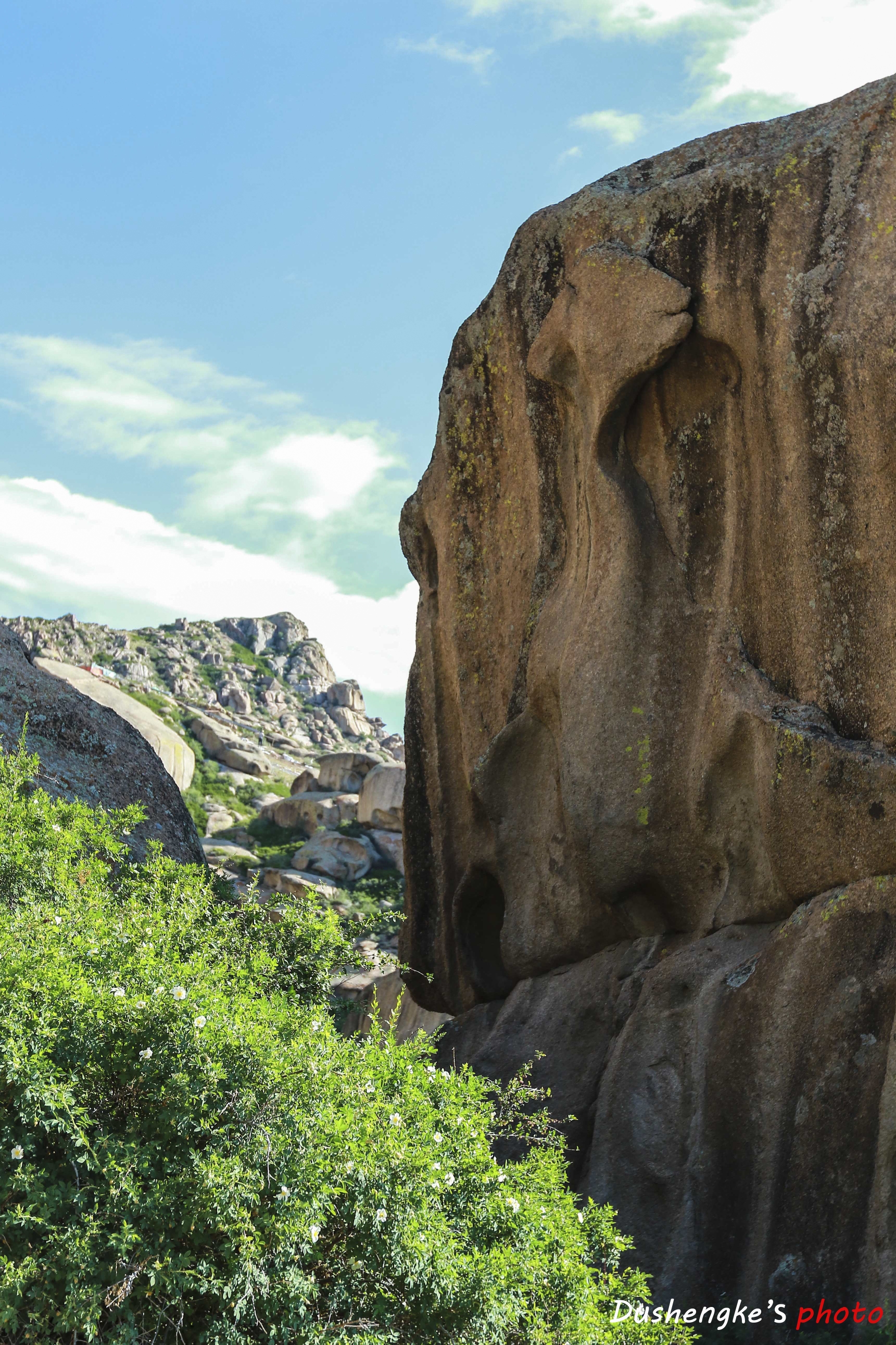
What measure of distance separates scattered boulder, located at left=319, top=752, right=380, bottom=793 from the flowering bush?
41646mm

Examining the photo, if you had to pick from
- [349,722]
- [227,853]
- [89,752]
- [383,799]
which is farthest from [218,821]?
[349,722]

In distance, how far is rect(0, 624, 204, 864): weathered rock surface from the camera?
11398mm

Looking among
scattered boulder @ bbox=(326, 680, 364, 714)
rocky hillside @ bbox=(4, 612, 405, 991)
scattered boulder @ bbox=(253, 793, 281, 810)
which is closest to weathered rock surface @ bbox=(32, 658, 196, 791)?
rocky hillside @ bbox=(4, 612, 405, 991)

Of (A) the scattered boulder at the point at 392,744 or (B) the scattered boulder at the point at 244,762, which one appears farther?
(A) the scattered boulder at the point at 392,744

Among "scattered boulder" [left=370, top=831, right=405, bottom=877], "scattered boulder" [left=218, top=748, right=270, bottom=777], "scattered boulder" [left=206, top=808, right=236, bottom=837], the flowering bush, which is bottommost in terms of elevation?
"scattered boulder" [left=206, top=808, right=236, bottom=837]

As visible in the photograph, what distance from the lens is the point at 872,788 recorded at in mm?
6531

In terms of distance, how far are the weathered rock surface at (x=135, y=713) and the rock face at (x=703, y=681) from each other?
9.34 m

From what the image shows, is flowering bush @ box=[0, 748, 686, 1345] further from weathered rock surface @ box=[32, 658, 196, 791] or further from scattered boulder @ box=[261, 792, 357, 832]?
scattered boulder @ box=[261, 792, 357, 832]

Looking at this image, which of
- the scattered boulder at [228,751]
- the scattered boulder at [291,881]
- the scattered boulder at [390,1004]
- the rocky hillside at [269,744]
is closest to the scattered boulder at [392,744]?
the rocky hillside at [269,744]

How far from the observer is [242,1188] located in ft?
13.6

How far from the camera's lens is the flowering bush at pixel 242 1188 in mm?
4062

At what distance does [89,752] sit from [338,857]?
2901 centimetres

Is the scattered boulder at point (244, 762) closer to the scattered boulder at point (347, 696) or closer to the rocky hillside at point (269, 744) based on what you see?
the rocky hillside at point (269, 744)

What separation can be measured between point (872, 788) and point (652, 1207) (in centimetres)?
266
